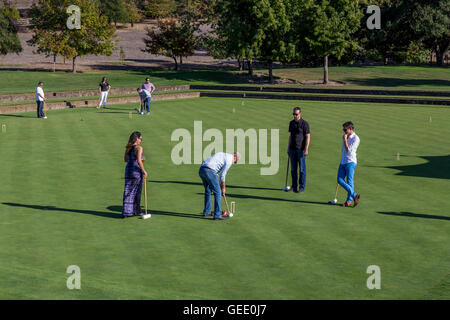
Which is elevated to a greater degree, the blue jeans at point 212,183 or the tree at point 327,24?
the tree at point 327,24

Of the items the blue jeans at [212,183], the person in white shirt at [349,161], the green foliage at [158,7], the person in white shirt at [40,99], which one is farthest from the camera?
the green foliage at [158,7]

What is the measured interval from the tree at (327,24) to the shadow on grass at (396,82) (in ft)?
18.5

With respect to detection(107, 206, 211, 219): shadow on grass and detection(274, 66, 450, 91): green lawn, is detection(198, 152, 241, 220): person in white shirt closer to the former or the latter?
detection(107, 206, 211, 219): shadow on grass

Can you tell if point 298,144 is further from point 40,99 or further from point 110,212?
point 40,99

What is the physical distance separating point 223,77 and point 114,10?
3984 centimetres

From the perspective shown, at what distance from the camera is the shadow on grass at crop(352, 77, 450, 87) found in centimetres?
6366

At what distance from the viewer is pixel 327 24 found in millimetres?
58344

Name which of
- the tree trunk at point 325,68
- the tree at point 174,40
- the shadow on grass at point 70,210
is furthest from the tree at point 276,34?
the shadow on grass at point 70,210

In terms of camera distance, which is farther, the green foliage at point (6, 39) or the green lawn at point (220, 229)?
the green foliage at point (6, 39)

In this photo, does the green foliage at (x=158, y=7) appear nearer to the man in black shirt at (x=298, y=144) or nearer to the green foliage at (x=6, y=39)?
the green foliage at (x=6, y=39)

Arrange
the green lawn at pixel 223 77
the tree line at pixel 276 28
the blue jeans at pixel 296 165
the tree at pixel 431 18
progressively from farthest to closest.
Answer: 1. the tree at pixel 431 18
2. the tree line at pixel 276 28
3. the green lawn at pixel 223 77
4. the blue jeans at pixel 296 165

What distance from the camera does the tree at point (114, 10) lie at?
96812 millimetres

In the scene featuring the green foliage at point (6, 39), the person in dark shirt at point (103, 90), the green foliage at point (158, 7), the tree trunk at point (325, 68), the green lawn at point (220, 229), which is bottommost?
the green lawn at point (220, 229)
